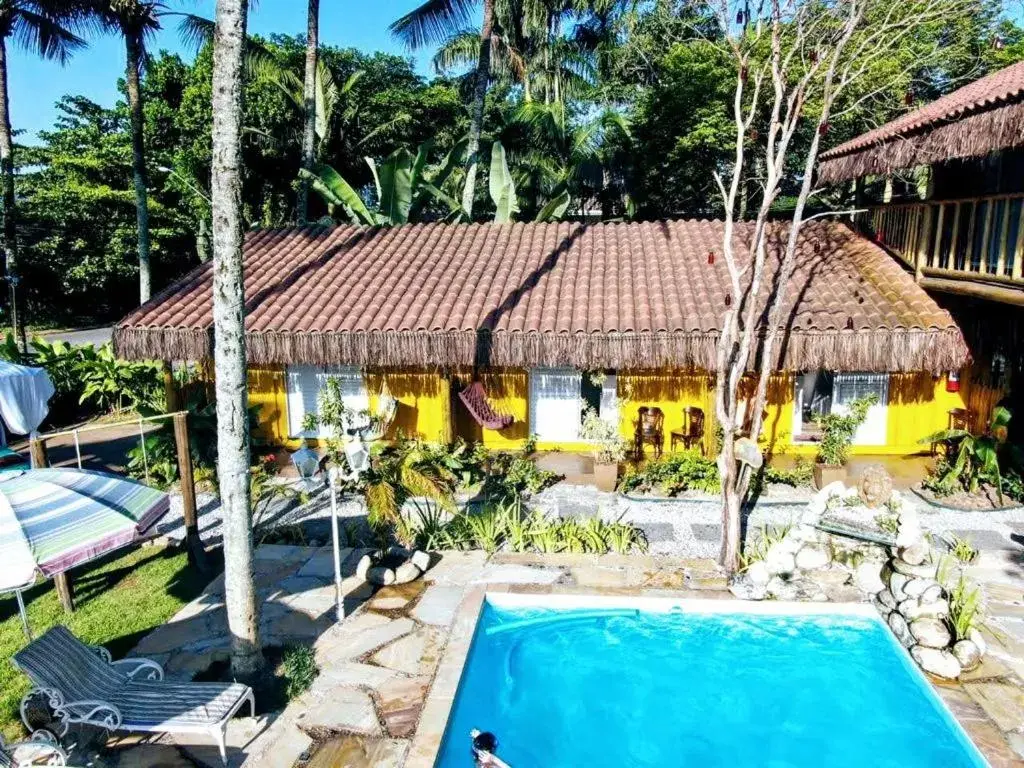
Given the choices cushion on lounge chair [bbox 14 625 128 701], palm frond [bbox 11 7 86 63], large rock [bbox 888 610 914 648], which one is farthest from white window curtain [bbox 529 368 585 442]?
palm frond [bbox 11 7 86 63]

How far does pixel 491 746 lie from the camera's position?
16.8ft

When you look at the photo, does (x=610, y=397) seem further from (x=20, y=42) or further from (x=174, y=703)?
(x=20, y=42)

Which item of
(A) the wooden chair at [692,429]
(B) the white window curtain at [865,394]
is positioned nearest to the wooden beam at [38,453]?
(A) the wooden chair at [692,429]

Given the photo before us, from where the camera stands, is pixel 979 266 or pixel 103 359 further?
pixel 103 359

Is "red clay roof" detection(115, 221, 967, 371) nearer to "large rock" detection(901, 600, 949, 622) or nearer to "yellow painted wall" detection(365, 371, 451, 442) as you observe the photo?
"yellow painted wall" detection(365, 371, 451, 442)

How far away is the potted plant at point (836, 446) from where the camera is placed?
12.2 meters

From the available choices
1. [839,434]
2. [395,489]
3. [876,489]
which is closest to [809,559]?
[876,489]

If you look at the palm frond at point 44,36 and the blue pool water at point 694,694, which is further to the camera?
the palm frond at point 44,36

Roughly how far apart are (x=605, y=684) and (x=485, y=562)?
2.23 metres

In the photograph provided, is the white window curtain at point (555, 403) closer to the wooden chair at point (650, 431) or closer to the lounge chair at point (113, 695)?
the wooden chair at point (650, 431)

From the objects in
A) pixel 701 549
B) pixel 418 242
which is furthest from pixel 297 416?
pixel 701 549

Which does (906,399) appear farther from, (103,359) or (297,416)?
(103,359)

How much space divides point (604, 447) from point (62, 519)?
8460mm

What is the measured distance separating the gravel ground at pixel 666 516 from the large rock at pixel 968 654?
125 inches
